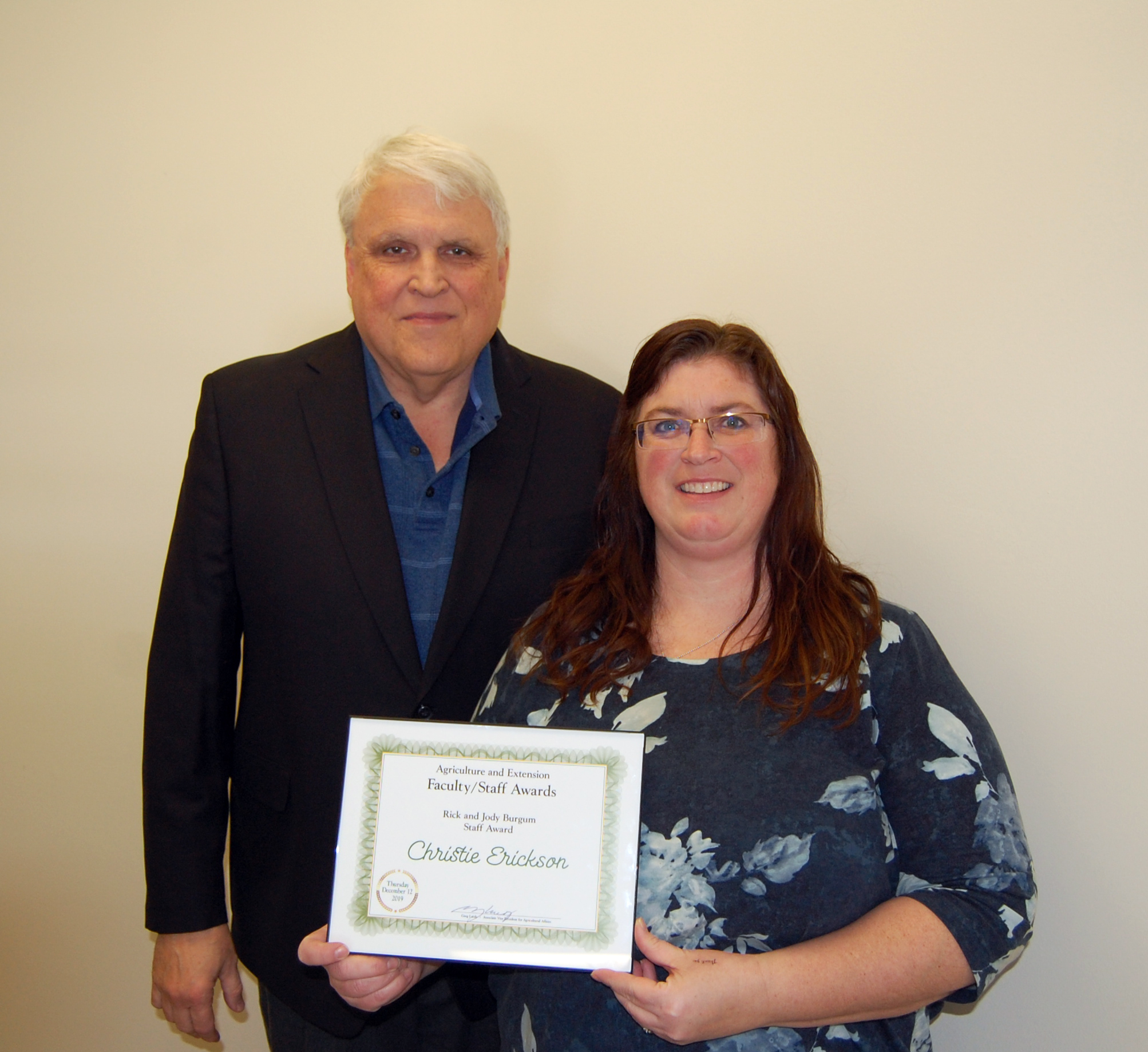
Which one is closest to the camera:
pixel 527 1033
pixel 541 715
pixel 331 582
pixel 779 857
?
pixel 779 857

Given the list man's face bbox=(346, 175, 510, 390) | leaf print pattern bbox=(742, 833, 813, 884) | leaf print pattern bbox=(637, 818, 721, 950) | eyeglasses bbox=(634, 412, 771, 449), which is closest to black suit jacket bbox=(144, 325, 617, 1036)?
man's face bbox=(346, 175, 510, 390)

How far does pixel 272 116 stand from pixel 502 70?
0.59 m

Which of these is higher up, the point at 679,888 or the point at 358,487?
the point at 358,487

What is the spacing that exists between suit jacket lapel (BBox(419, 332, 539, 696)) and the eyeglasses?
31 centimetres

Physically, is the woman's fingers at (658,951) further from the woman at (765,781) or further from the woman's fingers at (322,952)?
the woman's fingers at (322,952)

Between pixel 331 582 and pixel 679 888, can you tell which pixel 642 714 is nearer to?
pixel 679 888

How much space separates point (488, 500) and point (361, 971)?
824mm

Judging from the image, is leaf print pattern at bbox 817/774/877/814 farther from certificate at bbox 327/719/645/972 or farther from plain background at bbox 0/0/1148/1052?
plain background at bbox 0/0/1148/1052

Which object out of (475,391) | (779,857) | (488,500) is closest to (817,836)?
(779,857)

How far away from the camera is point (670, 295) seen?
2230 millimetres

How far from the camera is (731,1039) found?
140 cm

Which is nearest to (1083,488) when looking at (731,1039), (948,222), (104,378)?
(948,222)

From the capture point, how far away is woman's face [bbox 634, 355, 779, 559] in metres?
1.62

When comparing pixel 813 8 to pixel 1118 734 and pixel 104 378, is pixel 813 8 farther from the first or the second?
pixel 104 378
